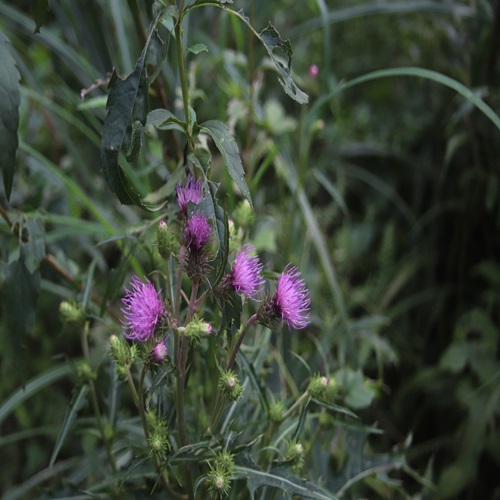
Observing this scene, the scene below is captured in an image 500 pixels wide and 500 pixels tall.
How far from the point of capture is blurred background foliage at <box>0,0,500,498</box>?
1164 millimetres

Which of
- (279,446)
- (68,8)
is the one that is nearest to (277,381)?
(279,446)

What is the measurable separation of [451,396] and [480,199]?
43cm

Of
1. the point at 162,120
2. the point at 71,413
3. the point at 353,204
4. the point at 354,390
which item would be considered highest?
the point at 162,120

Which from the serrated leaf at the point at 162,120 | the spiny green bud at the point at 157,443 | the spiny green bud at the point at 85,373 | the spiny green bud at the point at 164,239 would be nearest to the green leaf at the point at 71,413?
the spiny green bud at the point at 85,373

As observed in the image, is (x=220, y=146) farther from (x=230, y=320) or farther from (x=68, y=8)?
(x=68, y=8)

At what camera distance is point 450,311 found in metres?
1.52

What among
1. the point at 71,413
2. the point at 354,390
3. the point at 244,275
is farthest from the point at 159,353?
the point at 354,390

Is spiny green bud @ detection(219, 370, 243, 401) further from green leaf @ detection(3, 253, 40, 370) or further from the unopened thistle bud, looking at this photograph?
green leaf @ detection(3, 253, 40, 370)

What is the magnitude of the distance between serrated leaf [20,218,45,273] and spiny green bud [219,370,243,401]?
320 mm

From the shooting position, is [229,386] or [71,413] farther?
[71,413]

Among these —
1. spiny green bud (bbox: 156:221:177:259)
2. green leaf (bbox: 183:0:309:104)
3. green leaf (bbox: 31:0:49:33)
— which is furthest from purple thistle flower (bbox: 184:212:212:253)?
green leaf (bbox: 31:0:49:33)

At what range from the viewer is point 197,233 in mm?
629

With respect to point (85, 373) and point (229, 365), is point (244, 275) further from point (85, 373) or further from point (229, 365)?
point (85, 373)

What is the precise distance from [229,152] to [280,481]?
0.34m
